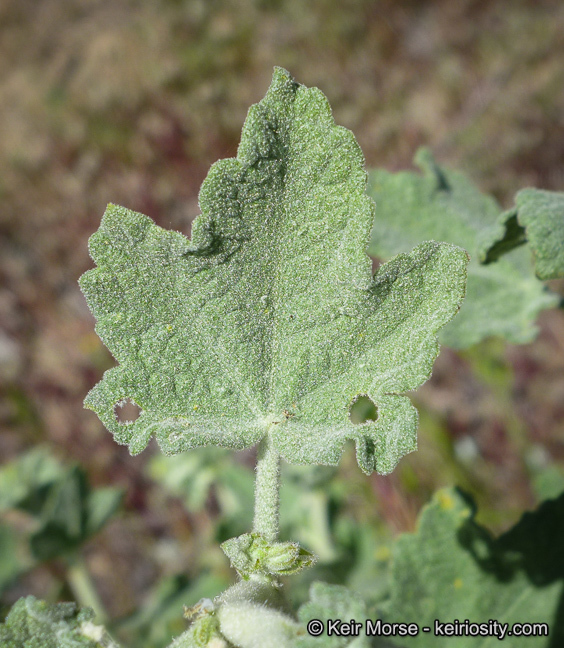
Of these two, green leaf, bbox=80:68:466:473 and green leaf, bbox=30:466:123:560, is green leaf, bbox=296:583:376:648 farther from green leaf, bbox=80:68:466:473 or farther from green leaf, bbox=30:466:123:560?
green leaf, bbox=30:466:123:560

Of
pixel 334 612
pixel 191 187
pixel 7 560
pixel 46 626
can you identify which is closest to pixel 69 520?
pixel 7 560

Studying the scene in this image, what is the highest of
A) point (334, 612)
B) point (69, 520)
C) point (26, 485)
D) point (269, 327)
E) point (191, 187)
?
point (191, 187)

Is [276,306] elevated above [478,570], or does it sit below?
above

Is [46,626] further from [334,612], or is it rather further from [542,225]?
[542,225]

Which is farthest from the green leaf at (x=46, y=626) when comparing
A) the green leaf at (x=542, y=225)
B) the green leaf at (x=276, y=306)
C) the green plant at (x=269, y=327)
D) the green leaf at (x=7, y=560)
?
the green leaf at (x=7, y=560)

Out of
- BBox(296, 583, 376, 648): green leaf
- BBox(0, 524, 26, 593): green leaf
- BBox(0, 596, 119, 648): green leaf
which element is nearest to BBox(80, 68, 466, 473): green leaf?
BBox(296, 583, 376, 648): green leaf

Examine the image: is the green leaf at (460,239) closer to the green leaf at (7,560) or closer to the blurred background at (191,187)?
the blurred background at (191,187)
